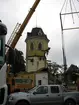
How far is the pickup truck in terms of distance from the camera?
61.0 ft

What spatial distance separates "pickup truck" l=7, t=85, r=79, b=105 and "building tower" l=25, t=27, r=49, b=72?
57.6 metres

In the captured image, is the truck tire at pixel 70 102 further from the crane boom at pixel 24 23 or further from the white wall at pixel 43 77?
the white wall at pixel 43 77

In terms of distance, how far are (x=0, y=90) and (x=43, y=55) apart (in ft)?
230

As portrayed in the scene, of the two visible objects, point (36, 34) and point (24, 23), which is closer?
point (24, 23)

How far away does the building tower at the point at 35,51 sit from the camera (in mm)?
79125

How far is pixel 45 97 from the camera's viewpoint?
19.2 metres

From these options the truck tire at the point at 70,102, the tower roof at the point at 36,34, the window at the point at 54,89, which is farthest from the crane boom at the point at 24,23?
the tower roof at the point at 36,34

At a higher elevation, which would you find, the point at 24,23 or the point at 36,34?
the point at 36,34

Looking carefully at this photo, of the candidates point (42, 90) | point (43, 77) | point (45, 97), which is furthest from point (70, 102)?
point (43, 77)

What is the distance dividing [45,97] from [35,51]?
2431 inches

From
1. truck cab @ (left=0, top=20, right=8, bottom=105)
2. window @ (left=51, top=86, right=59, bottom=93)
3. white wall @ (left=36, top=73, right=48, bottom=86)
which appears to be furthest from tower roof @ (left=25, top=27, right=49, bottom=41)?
truck cab @ (left=0, top=20, right=8, bottom=105)

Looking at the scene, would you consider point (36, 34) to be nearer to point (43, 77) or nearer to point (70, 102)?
point (43, 77)

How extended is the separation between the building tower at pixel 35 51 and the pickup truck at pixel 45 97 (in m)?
57.6

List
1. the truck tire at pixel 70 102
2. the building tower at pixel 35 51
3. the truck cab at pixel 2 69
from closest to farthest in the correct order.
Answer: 1. the truck cab at pixel 2 69
2. the truck tire at pixel 70 102
3. the building tower at pixel 35 51
